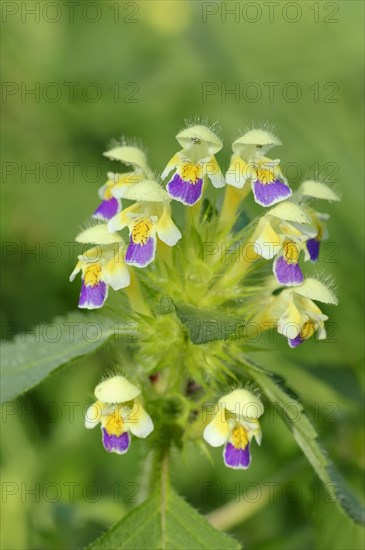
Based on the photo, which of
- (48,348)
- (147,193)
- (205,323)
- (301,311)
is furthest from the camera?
(48,348)

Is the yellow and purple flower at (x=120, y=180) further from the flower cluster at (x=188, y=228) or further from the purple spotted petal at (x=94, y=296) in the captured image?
the purple spotted petal at (x=94, y=296)

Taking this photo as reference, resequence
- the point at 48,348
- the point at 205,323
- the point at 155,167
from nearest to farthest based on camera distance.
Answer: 1. the point at 205,323
2. the point at 48,348
3. the point at 155,167

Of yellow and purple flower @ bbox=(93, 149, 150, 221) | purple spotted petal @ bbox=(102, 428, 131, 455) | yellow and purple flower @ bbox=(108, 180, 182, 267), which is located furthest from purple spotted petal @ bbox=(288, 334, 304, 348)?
yellow and purple flower @ bbox=(93, 149, 150, 221)

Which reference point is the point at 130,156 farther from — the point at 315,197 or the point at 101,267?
the point at 315,197

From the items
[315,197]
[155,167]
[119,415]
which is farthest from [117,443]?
[155,167]

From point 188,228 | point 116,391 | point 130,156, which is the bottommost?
point 116,391

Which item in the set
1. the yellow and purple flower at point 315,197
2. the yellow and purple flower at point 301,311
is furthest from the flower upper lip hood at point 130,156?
the yellow and purple flower at point 301,311

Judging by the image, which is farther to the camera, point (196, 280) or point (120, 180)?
point (120, 180)
